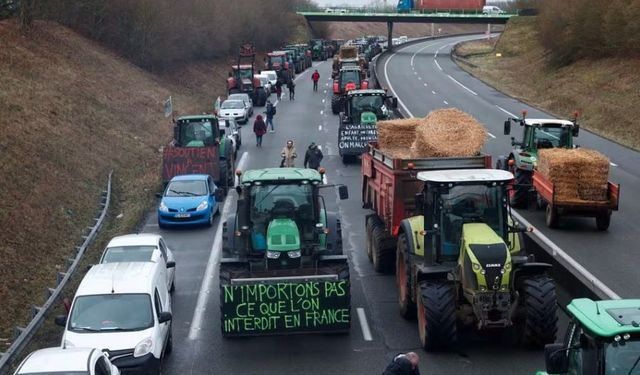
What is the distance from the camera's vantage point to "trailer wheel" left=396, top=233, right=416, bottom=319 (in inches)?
622

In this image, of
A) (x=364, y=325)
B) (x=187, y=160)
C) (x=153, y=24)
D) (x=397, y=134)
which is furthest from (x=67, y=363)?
(x=153, y=24)

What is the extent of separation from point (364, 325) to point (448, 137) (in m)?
4.83

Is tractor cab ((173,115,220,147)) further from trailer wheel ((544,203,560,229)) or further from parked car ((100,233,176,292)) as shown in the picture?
parked car ((100,233,176,292))

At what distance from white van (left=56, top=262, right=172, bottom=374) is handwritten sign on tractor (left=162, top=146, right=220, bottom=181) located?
14357 millimetres

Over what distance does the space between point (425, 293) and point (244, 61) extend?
6783 centimetres

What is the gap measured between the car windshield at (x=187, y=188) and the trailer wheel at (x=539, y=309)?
568 inches

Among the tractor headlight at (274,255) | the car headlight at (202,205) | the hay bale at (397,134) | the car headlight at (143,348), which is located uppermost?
the hay bale at (397,134)

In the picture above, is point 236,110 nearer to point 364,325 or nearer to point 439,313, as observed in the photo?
point 364,325

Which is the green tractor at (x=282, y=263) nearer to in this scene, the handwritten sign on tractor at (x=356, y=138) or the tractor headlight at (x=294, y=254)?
the tractor headlight at (x=294, y=254)

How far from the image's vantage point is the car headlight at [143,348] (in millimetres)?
13695

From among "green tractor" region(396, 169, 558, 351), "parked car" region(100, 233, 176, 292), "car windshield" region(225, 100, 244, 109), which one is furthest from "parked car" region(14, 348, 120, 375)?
"car windshield" region(225, 100, 244, 109)

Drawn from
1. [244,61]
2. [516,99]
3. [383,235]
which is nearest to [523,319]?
[383,235]

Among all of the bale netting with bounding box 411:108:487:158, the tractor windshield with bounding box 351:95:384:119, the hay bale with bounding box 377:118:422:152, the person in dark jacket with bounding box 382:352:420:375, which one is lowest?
the tractor windshield with bounding box 351:95:384:119

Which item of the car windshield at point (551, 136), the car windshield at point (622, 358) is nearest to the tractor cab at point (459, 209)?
the car windshield at point (622, 358)
